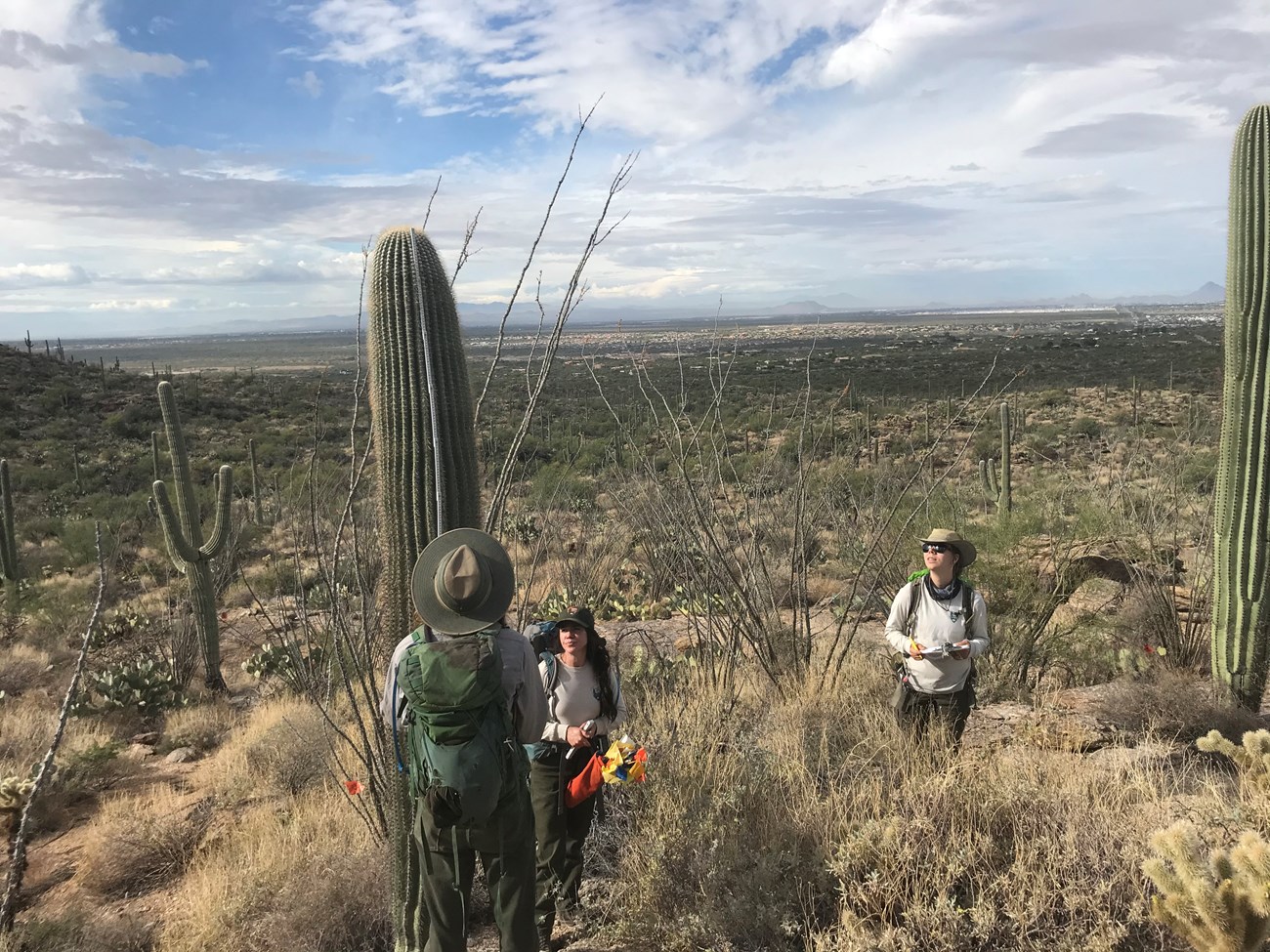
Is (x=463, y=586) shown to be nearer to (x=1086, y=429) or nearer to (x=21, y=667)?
(x=21, y=667)

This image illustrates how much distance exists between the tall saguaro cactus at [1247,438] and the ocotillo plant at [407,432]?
4.69 meters

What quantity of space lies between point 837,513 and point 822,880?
221 inches

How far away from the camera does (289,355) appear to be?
305ft

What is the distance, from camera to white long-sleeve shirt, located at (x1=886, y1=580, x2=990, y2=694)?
13.3 ft

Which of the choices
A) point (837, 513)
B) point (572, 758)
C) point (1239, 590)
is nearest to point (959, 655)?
point (572, 758)

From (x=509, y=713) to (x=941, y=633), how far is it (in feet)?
7.77

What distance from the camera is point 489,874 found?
2.80 meters

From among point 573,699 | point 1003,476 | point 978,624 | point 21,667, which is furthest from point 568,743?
point 1003,476

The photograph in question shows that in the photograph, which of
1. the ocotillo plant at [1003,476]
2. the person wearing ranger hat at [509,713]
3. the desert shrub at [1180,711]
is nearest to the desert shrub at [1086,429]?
the ocotillo plant at [1003,476]

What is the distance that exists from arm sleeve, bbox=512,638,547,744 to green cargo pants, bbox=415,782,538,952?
0.17m

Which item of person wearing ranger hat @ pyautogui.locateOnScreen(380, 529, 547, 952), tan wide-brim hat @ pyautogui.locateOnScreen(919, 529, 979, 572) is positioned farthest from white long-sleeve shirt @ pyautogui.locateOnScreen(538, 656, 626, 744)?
tan wide-brim hat @ pyautogui.locateOnScreen(919, 529, 979, 572)

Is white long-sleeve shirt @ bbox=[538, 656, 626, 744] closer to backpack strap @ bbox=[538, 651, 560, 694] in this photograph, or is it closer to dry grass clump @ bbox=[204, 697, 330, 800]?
backpack strap @ bbox=[538, 651, 560, 694]

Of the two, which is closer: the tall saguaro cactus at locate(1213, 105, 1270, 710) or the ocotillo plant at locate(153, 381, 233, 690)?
the tall saguaro cactus at locate(1213, 105, 1270, 710)

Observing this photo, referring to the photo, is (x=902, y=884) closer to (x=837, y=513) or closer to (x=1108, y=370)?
(x=837, y=513)
